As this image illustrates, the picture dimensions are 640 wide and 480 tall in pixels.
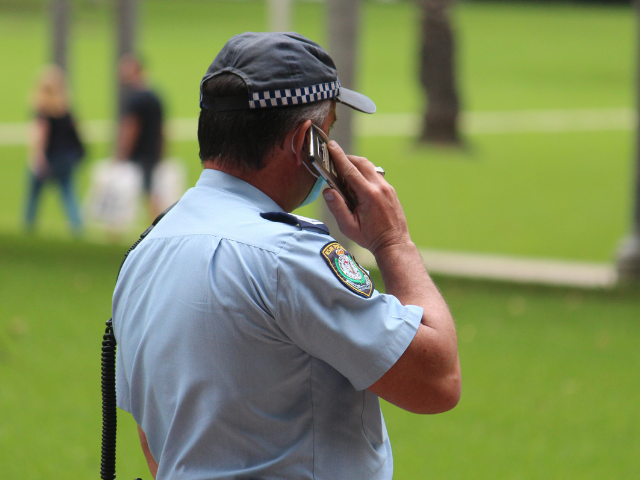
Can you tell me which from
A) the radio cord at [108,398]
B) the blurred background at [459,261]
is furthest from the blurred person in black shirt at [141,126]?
the radio cord at [108,398]

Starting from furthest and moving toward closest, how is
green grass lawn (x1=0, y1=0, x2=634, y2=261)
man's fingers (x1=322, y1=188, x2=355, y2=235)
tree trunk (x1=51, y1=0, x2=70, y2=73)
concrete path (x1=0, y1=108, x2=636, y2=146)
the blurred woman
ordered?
concrete path (x1=0, y1=108, x2=636, y2=146), tree trunk (x1=51, y1=0, x2=70, y2=73), green grass lawn (x1=0, y1=0, x2=634, y2=261), the blurred woman, man's fingers (x1=322, y1=188, x2=355, y2=235)

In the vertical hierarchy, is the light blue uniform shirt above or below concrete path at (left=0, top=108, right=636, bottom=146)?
above

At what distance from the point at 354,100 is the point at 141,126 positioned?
9.58 m

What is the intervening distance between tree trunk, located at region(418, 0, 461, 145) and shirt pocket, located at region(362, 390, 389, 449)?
18.7 m

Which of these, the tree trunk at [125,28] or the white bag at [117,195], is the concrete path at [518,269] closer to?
the white bag at [117,195]

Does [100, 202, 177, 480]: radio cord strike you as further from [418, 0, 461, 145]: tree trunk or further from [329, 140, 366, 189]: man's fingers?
[418, 0, 461, 145]: tree trunk

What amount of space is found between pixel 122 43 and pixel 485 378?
10156mm

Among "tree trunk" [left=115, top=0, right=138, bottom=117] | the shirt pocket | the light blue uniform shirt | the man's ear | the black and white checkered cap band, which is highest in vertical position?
the black and white checkered cap band

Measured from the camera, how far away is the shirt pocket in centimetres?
181

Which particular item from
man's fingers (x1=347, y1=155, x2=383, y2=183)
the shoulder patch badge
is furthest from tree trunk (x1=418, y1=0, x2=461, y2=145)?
the shoulder patch badge

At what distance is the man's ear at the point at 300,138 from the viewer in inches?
70.6

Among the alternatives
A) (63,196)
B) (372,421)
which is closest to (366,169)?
(372,421)

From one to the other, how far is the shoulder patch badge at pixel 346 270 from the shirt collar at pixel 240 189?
193 mm

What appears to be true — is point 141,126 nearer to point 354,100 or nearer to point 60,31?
point 60,31
